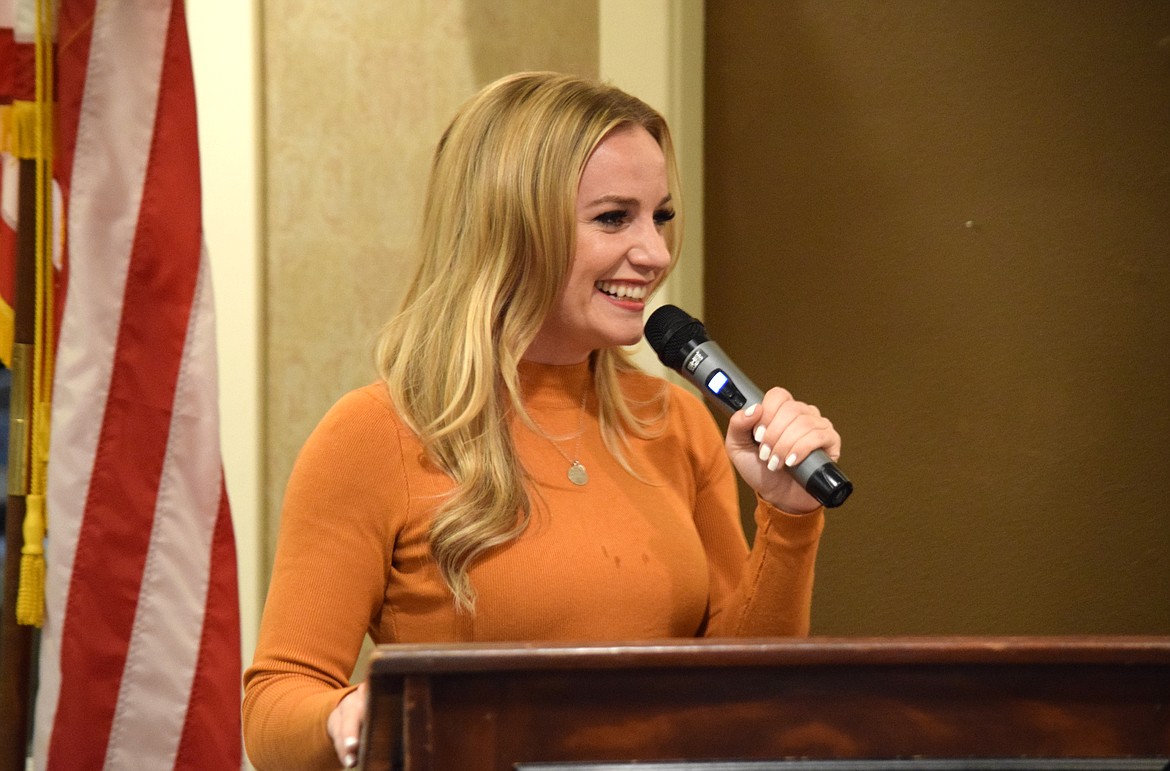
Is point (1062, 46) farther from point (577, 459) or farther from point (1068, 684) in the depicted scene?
point (1068, 684)

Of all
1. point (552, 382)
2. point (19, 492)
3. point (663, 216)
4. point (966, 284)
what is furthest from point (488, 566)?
point (966, 284)

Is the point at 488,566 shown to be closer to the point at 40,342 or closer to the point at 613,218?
the point at 613,218

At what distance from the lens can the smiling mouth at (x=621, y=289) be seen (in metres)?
1.61

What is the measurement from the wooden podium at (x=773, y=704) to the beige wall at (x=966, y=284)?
4.00 feet

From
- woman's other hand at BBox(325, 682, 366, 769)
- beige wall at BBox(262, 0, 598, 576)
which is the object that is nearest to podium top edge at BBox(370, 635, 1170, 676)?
woman's other hand at BBox(325, 682, 366, 769)

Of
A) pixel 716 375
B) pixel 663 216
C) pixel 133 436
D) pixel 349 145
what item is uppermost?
pixel 349 145

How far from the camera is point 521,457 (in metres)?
1.63

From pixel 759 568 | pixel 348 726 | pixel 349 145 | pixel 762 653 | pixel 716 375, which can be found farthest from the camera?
pixel 349 145

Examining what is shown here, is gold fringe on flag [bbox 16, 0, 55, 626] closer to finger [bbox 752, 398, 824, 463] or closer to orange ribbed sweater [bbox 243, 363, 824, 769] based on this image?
orange ribbed sweater [bbox 243, 363, 824, 769]

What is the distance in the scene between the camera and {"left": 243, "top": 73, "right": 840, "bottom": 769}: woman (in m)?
1.44

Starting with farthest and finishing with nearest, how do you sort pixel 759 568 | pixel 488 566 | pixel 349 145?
pixel 349 145 < pixel 759 568 < pixel 488 566

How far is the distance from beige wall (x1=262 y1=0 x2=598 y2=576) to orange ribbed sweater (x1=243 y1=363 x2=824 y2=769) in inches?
27.5

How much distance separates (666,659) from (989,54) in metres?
1.57

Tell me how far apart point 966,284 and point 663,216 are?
0.67m
